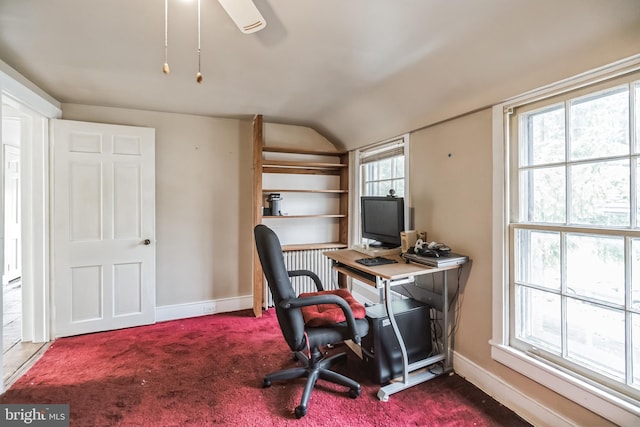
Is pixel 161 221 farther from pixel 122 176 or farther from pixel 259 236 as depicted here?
pixel 259 236

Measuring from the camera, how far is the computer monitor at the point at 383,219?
2510mm

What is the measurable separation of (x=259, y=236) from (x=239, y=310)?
206 centimetres

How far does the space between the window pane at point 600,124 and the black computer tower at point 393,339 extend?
Answer: 140 centimetres

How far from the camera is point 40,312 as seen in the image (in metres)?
2.73

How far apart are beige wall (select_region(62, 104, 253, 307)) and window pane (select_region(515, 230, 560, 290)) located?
2705mm

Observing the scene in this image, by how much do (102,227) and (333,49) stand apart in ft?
8.87

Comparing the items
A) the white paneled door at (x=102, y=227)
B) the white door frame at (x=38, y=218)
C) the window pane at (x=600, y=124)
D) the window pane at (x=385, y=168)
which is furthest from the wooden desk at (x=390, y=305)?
the white door frame at (x=38, y=218)

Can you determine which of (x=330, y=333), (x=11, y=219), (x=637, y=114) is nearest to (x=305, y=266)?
(x=330, y=333)

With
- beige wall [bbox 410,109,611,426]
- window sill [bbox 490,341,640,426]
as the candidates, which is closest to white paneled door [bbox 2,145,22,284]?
beige wall [bbox 410,109,611,426]

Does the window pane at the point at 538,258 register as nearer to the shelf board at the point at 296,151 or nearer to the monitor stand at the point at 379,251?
the monitor stand at the point at 379,251

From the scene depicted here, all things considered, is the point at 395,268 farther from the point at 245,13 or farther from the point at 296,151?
the point at 296,151

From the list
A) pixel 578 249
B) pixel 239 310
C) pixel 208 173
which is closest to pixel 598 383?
Result: pixel 578 249

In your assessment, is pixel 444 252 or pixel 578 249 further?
pixel 444 252

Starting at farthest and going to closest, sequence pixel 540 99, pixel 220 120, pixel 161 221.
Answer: pixel 220 120, pixel 161 221, pixel 540 99
